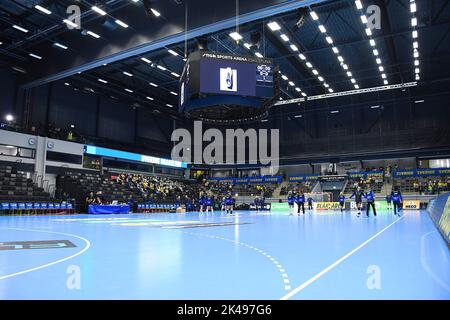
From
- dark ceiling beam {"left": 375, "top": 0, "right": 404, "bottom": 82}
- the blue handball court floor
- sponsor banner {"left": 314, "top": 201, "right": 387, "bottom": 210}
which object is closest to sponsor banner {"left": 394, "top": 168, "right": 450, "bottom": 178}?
sponsor banner {"left": 314, "top": 201, "right": 387, "bottom": 210}

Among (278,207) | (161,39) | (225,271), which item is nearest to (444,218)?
(225,271)

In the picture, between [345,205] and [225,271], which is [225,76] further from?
[345,205]

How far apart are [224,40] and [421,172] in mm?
30013

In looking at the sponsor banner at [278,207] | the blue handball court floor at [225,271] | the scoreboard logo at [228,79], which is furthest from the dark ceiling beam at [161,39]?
the sponsor banner at [278,207]

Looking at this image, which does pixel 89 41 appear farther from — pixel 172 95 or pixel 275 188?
pixel 275 188

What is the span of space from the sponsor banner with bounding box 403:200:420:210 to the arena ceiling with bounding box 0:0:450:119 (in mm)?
12483

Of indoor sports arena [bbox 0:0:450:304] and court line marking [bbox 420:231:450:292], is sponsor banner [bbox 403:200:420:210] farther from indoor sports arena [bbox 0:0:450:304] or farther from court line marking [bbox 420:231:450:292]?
court line marking [bbox 420:231:450:292]

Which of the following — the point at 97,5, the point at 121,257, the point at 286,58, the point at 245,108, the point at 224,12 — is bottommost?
the point at 121,257

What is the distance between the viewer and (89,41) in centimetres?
2291
